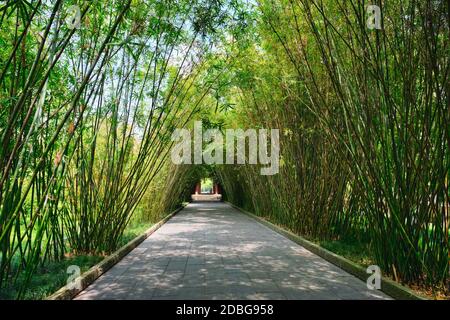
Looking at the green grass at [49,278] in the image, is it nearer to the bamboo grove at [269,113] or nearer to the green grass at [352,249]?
the bamboo grove at [269,113]

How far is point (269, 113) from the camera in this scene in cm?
691

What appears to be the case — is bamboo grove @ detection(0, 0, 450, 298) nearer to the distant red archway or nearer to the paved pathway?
the paved pathway

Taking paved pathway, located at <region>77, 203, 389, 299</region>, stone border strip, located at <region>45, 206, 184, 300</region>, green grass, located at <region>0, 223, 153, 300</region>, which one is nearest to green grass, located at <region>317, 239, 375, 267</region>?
paved pathway, located at <region>77, 203, 389, 299</region>

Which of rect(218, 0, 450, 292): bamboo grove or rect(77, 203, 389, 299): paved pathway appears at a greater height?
rect(218, 0, 450, 292): bamboo grove

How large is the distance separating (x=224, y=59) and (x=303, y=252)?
2940 millimetres

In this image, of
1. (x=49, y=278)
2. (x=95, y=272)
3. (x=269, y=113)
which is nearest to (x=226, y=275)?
(x=95, y=272)

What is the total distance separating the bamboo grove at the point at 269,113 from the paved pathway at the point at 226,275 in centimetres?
45

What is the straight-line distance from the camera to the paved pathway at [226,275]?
3.10 m

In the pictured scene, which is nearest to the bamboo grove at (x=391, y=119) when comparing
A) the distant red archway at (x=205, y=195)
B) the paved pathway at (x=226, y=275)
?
the paved pathway at (x=226, y=275)

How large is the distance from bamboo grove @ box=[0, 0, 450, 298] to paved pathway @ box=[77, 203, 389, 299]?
1.48 feet

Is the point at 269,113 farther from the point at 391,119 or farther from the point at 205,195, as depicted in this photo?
the point at 205,195

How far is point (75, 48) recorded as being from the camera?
412 cm

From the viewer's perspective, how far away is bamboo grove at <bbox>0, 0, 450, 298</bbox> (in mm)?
2746
